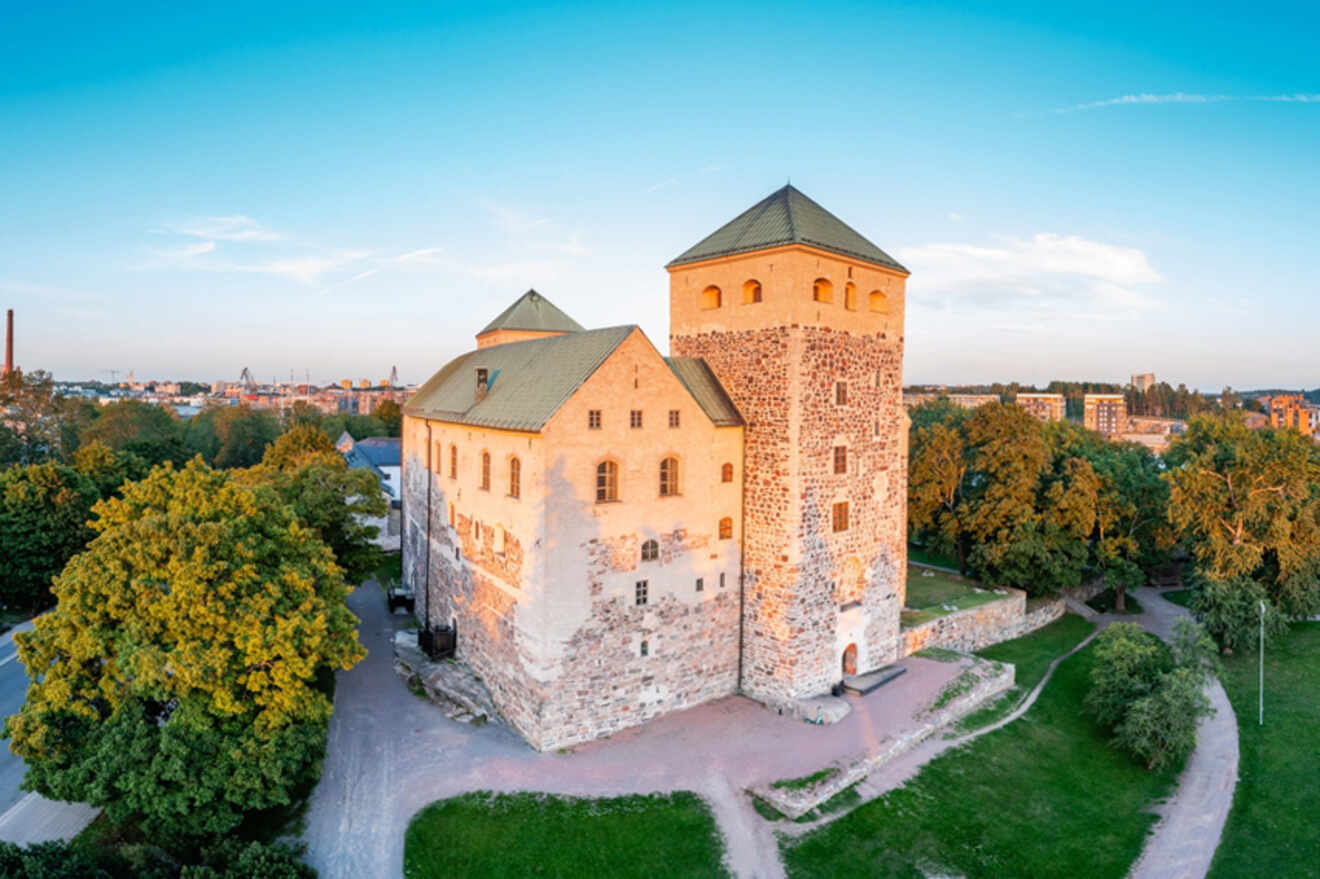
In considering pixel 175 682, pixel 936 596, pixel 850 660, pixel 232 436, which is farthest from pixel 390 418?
pixel 175 682

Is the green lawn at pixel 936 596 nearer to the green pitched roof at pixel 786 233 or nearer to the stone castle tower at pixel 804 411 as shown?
the stone castle tower at pixel 804 411

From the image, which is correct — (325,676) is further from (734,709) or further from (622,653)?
(734,709)

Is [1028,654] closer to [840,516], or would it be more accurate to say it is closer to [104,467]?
[840,516]

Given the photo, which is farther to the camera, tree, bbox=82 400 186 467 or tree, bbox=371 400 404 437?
tree, bbox=371 400 404 437

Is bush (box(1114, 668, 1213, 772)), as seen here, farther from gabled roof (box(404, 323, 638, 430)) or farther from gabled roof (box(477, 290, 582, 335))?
gabled roof (box(477, 290, 582, 335))

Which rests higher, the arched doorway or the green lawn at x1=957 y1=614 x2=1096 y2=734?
the arched doorway

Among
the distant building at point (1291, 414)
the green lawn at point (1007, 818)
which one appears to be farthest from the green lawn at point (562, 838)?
the distant building at point (1291, 414)

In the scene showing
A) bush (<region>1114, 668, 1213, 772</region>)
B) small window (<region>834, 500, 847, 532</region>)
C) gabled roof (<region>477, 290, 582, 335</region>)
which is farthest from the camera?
gabled roof (<region>477, 290, 582, 335</region>)

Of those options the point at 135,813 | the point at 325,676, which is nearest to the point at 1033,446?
the point at 325,676

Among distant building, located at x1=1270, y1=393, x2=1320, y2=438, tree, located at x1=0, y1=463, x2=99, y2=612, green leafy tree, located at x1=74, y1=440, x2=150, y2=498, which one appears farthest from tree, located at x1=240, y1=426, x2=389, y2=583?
distant building, located at x1=1270, y1=393, x2=1320, y2=438
